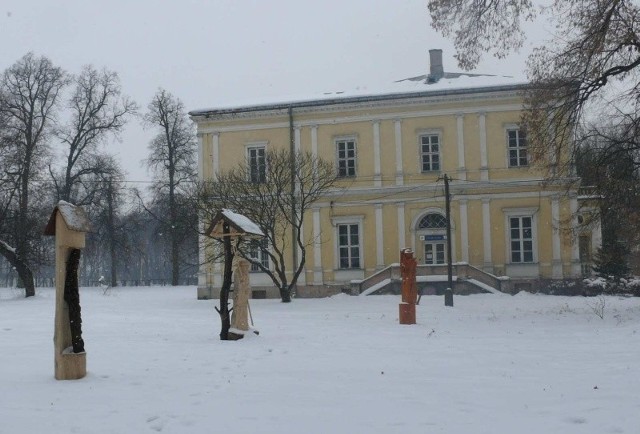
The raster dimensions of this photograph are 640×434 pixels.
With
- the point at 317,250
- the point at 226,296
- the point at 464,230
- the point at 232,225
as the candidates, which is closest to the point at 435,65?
the point at 464,230

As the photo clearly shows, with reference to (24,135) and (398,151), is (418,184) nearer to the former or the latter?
(398,151)

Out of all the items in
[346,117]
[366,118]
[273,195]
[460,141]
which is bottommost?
[273,195]

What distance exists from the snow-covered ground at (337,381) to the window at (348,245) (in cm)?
1860

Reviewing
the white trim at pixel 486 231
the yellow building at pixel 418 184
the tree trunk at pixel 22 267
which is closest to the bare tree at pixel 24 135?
the tree trunk at pixel 22 267

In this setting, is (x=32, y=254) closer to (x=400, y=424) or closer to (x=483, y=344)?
(x=483, y=344)

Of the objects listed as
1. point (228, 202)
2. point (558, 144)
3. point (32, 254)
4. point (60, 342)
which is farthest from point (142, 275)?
point (60, 342)

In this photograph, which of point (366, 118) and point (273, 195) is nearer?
point (273, 195)

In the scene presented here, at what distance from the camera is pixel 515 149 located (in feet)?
112

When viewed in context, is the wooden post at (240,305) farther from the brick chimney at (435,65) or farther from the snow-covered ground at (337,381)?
the brick chimney at (435,65)

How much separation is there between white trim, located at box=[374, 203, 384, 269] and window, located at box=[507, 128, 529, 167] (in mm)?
6499

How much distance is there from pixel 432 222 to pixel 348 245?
417cm

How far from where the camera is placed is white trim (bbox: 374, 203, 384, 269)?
34.8 metres

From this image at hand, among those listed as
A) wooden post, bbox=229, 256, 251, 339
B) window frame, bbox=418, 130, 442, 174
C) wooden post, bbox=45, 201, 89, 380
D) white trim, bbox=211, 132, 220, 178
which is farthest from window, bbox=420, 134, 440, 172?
wooden post, bbox=45, 201, 89, 380

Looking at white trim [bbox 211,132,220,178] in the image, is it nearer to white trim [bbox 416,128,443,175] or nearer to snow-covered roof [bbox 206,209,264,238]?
white trim [bbox 416,128,443,175]
